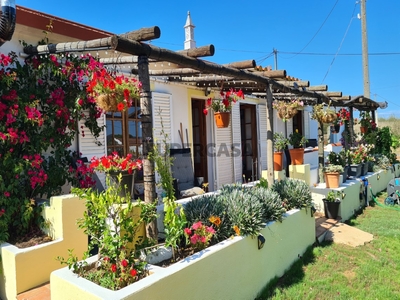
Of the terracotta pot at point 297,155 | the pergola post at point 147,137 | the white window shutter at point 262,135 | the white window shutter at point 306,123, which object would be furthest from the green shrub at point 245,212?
the white window shutter at point 306,123

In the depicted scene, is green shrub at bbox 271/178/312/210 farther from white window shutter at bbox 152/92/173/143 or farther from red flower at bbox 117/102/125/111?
red flower at bbox 117/102/125/111

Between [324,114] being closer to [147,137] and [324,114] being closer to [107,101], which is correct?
[147,137]

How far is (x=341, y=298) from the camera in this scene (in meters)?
2.93

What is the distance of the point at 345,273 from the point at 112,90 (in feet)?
10.9

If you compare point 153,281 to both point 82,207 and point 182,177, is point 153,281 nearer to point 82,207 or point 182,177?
point 82,207

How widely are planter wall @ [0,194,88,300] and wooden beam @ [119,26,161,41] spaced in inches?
63.3

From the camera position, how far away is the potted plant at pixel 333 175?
19.2 feet

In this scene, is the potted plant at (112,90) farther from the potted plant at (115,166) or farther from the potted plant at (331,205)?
the potted plant at (331,205)

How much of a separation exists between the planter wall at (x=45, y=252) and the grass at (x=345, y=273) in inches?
77.0

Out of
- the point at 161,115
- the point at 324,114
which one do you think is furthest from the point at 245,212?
Answer: the point at 324,114

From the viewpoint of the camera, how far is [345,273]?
352 centimetres

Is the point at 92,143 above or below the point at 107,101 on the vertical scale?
below

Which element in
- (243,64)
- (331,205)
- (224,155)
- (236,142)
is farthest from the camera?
(236,142)

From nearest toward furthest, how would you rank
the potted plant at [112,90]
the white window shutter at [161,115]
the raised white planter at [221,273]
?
the raised white planter at [221,273]
the potted plant at [112,90]
the white window shutter at [161,115]
